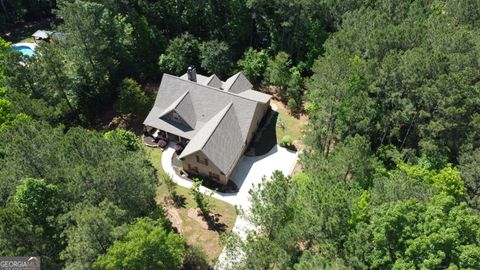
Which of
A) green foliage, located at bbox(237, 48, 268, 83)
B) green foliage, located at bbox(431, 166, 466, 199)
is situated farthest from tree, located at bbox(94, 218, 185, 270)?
green foliage, located at bbox(237, 48, 268, 83)

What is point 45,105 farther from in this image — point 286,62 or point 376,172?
point 376,172

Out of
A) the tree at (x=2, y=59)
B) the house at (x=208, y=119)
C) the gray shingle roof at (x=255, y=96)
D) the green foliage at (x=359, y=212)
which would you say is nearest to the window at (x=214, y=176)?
the house at (x=208, y=119)

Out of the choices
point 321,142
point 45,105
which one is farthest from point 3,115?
point 321,142

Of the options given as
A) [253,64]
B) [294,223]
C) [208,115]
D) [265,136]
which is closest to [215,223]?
[294,223]

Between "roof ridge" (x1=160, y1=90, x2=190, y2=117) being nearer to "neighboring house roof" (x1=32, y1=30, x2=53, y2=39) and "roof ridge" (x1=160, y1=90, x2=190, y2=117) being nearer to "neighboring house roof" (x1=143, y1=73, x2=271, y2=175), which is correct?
"neighboring house roof" (x1=143, y1=73, x2=271, y2=175)

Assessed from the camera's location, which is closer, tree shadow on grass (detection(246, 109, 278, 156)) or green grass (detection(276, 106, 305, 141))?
tree shadow on grass (detection(246, 109, 278, 156))
